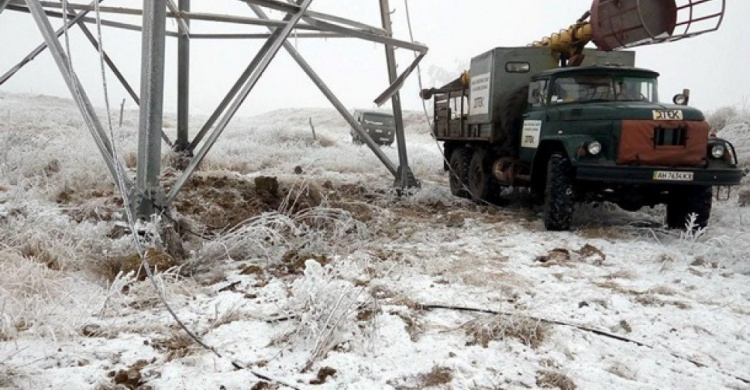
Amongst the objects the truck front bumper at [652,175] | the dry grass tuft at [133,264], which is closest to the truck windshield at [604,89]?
the truck front bumper at [652,175]

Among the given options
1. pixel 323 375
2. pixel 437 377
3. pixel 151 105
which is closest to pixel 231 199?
→ pixel 151 105

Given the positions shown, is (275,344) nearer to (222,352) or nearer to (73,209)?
(222,352)

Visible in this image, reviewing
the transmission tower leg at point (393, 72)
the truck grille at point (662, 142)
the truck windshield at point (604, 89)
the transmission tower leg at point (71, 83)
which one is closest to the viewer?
the transmission tower leg at point (71, 83)

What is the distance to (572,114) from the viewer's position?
20.9 ft

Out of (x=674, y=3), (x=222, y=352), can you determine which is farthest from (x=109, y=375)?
(x=674, y=3)

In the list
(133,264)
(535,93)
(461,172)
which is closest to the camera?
(133,264)

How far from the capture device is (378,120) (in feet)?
74.1

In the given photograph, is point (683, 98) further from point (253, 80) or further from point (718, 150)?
point (253, 80)

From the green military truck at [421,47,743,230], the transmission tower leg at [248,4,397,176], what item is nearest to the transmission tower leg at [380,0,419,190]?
the transmission tower leg at [248,4,397,176]

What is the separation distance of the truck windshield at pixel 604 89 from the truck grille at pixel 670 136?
914 mm

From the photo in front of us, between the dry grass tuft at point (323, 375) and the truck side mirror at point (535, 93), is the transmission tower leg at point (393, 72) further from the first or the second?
the dry grass tuft at point (323, 375)

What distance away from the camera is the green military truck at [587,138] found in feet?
18.7

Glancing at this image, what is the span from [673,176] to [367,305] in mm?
4118

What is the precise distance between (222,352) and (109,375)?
1.80 feet
